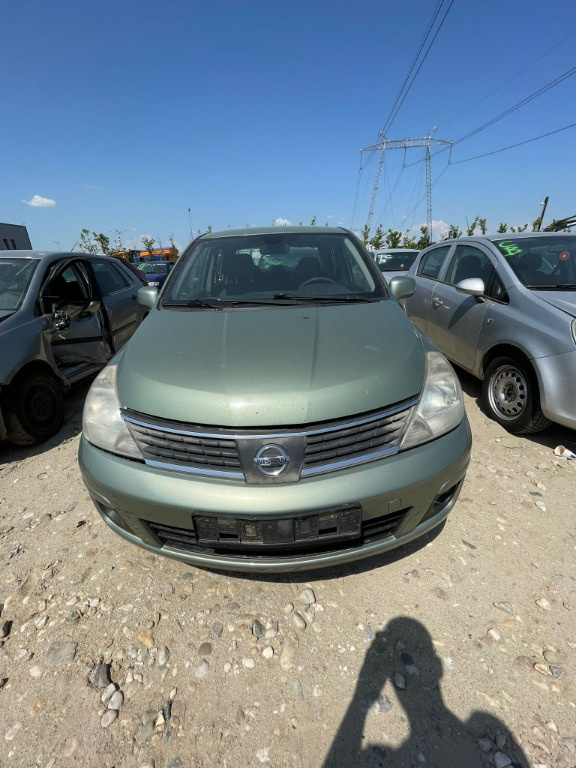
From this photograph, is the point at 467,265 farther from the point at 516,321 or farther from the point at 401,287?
the point at 401,287

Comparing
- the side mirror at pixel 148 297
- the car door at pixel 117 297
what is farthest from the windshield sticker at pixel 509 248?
the car door at pixel 117 297

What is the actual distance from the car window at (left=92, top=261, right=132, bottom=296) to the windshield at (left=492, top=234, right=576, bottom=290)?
424 centimetres

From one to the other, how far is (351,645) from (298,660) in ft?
0.75

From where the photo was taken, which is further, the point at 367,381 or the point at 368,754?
the point at 367,381

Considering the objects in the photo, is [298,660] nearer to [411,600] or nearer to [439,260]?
[411,600]

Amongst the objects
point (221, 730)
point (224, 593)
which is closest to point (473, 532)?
point (224, 593)

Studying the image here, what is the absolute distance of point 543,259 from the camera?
11.5 feet

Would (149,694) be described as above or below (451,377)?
below

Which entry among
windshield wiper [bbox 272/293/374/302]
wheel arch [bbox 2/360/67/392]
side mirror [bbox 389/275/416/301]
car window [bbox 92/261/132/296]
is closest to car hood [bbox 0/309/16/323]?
wheel arch [bbox 2/360/67/392]

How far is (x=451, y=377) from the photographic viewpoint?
183cm

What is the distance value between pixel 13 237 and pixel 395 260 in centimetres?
1373

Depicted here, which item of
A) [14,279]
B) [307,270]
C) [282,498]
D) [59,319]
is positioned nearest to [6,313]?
[59,319]

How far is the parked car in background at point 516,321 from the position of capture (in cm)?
277

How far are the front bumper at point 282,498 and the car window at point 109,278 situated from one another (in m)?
3.49
